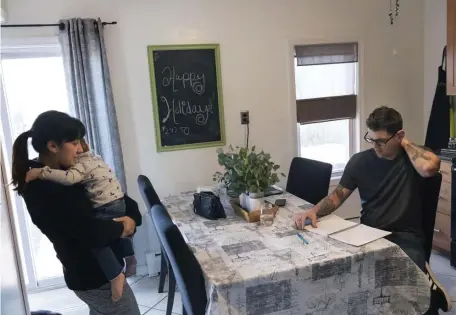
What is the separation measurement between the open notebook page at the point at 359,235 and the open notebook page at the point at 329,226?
5cm

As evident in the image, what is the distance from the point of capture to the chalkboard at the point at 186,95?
A: 305 centimetres

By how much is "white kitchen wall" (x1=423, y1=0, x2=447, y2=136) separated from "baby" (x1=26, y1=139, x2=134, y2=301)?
132 inches

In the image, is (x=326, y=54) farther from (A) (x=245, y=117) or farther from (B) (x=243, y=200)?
(B) (x=243, y=200)

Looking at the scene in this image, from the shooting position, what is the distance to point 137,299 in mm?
2822

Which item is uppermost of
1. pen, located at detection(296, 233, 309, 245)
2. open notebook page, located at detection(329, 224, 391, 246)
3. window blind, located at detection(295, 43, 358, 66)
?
window blind, located at detection(295, 43, 358, 66)

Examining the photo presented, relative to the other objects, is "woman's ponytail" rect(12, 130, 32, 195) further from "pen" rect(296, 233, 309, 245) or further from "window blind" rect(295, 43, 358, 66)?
"window blind" rect(295, 43, 358, 66)

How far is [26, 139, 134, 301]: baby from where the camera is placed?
1439 millimetres

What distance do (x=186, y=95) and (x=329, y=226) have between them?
1.68 m

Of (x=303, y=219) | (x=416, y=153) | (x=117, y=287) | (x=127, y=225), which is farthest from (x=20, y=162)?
(x=416, y=153)

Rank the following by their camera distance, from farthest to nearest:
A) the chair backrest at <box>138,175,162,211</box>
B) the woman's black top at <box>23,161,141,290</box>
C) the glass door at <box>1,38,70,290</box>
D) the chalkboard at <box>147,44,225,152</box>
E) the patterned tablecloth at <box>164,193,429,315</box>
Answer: the chalkboard at <box>147,44,225,152</box>, the glass door at <box>1,38,70,290</box>, the chair backrest at <box>138,175,162,211</box>, the patterned tablecloth at <box>164,193,429,315</box>, the woman's black top at <box>23,161,141,290</box>

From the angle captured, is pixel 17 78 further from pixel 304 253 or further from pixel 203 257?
pixel 304 253

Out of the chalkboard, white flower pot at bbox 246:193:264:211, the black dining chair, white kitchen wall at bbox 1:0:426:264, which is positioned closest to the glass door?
white kitchen wall at bbox 1:0:426:264

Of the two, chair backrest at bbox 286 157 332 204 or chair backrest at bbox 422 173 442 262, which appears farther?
chair backrest at bbox 286 157 332 204

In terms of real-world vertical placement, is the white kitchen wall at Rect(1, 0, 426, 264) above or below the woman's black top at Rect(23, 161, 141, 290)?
above
